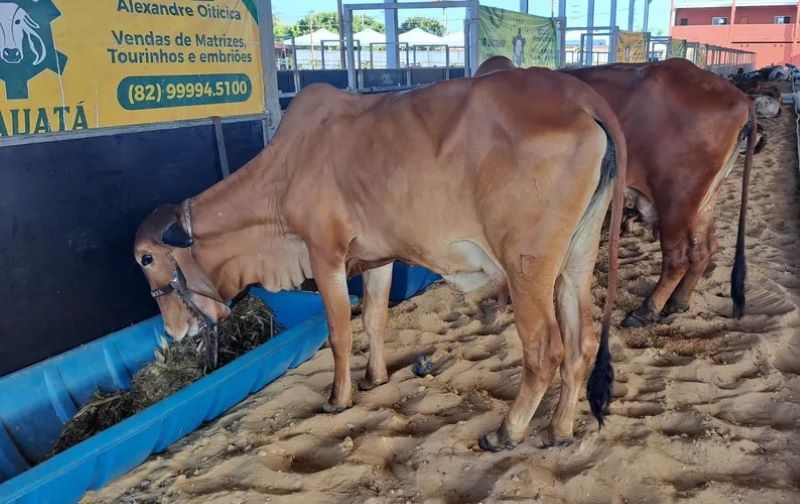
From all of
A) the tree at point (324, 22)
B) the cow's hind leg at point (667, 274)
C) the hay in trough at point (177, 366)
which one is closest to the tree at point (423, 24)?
the tree at point (324, 22)

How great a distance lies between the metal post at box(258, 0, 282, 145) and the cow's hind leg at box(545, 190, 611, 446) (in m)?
2.33

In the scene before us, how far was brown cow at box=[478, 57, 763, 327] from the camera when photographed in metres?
4.04

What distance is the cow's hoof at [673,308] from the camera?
4.24 metres

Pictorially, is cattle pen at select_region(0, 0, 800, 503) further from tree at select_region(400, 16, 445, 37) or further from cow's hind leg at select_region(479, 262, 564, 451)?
tree at select_region(400, 16, 445, 37)

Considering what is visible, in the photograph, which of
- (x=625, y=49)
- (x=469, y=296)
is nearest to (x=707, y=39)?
(x=625, y=49)

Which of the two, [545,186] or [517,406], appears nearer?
[545,186]

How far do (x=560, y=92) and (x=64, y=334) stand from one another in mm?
2787

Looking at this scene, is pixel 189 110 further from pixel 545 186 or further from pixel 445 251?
pixel 545 186

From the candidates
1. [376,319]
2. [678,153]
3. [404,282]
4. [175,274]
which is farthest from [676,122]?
[175,274]

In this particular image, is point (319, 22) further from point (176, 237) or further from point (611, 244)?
point (611, 244)

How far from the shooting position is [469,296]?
467 centimetres

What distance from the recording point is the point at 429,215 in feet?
9.43

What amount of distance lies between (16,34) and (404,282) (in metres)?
2.71

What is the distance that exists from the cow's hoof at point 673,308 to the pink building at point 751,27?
43039mm
